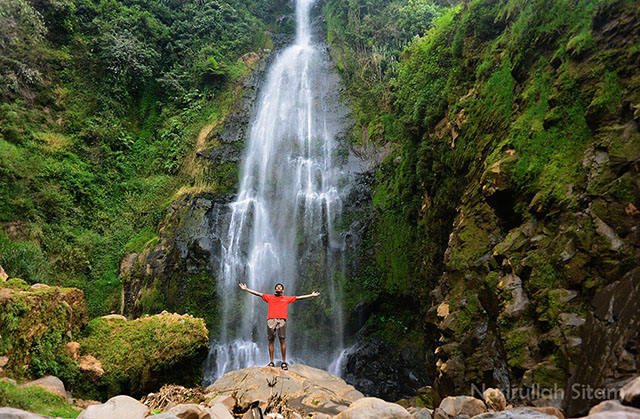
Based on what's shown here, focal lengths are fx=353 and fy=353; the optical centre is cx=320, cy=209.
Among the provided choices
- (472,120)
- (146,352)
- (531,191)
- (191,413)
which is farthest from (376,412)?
(472,120)

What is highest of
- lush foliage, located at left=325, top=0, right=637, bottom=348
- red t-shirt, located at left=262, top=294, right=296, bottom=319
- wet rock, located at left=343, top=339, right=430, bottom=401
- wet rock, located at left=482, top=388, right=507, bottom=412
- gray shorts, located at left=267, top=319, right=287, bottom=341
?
lush foliage, located at left=325, top=0, right=637, bottom=348

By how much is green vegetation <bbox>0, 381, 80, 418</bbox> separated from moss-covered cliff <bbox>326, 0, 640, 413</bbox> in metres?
5.71

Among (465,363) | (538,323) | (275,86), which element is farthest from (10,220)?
(538,323)

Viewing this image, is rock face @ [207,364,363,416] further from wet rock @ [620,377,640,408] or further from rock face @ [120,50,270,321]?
rock face @ [120,50,270,321]

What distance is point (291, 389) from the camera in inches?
222

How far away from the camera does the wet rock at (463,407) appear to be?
4.05 meters

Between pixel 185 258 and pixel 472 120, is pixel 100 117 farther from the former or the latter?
pixel 472 120

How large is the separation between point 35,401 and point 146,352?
89.7 inches

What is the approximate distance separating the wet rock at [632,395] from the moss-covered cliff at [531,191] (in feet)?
3.14

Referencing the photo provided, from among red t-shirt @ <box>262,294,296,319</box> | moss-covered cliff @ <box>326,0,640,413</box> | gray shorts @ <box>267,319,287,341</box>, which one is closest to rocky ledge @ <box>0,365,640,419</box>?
gray shorts @ <box>267,319,287,341</box>

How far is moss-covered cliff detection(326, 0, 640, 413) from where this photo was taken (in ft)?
13.7

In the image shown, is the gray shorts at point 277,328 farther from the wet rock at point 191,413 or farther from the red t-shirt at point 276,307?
the wet rock at point 191,413

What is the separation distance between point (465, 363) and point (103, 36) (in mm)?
20808

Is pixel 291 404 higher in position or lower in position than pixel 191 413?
lower
